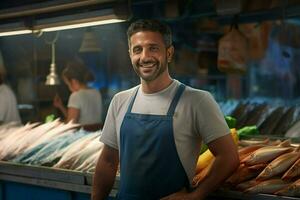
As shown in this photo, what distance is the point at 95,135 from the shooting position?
11.9 feet

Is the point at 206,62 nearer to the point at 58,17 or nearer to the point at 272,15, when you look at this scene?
the point at 272,15

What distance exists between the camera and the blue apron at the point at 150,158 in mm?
2434

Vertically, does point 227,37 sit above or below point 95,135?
above

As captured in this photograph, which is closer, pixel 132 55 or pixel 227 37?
pixel 132 55

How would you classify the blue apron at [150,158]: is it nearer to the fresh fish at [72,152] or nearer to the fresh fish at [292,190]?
the fresh fish at [292,190]

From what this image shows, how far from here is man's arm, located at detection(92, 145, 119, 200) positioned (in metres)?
2.74

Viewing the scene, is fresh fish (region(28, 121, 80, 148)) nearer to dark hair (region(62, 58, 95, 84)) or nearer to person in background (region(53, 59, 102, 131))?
person in background (region(53, 59, 102, 131))

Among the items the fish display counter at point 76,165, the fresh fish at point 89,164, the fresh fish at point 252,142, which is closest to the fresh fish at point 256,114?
the fish display counter at point 76,165

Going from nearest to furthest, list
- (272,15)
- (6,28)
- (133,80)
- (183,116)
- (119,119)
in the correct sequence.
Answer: (183,116) → (119,119) → (6,28) → (272,15) → (133,80)

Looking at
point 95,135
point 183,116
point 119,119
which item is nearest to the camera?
point 183,116

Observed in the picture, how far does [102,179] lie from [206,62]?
3.16 meters

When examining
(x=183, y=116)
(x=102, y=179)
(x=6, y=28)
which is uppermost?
(x=6, y=28)

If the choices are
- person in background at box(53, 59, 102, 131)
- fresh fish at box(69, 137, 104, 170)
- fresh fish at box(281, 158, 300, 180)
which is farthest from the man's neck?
person in background at box(53, 59, 102, 131)

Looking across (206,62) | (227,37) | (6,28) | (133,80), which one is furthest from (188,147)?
(133,80)
